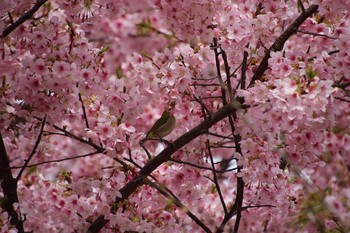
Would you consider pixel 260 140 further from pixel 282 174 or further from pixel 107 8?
pixel 107 8

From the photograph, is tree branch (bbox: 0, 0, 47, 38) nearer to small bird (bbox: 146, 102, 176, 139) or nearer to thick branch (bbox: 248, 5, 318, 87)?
small bird (bbox: 146, 102, 176, 139)

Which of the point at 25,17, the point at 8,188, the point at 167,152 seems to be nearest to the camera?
the point at 25,17

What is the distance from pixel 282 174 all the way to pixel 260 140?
25 cm

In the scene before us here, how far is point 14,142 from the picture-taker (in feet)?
13.0

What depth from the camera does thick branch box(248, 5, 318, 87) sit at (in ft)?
9.92

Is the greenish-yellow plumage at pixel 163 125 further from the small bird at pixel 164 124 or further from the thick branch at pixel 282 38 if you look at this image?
the thick branch at pixel 282 38

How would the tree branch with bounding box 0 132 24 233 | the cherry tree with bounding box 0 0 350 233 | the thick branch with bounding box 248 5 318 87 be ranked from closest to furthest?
the cherry tree with bounding box 0 0 350 233 < the thick branch with bounding box 248 5 318 87 < the tree branch with bounding box 0 132 24 233

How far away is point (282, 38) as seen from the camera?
3.08 metres

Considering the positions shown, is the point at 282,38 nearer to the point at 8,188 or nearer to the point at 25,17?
the point at 25,17

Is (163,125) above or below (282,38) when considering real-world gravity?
below

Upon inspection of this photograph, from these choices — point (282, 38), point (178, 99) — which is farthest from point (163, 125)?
point (282, 38)

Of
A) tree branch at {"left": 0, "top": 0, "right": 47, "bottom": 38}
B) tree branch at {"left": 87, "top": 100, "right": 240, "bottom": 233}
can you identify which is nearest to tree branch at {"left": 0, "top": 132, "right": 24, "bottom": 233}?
tree branch at {"left": 87, "top": 100, "right": 240, "bottom": 233}

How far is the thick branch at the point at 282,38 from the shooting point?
3.02 m

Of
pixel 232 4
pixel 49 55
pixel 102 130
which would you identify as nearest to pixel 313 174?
pixel 232 4
